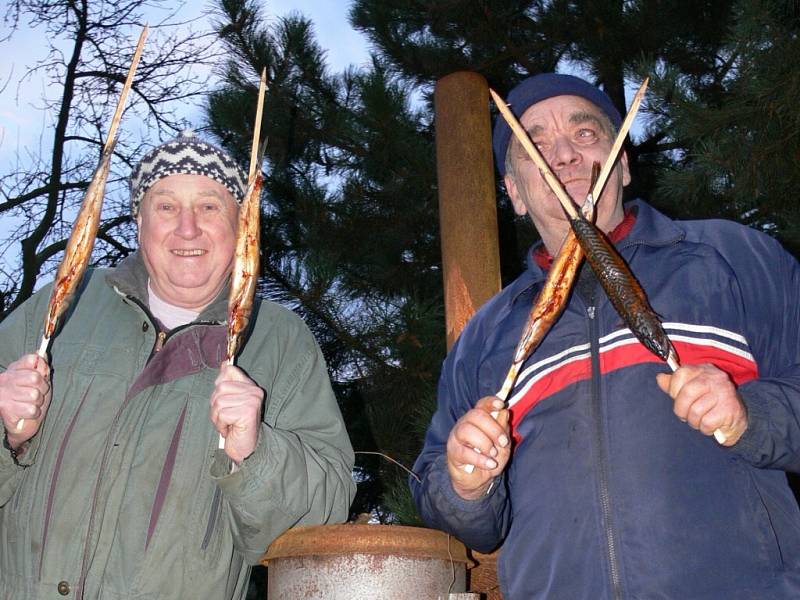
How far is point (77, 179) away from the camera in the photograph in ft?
29.3

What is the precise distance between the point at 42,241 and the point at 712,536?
25.1 feet

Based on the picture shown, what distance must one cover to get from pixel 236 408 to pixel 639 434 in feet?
3.38

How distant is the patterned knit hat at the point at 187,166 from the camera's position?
10.1ft

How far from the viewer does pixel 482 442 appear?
7.35 ft

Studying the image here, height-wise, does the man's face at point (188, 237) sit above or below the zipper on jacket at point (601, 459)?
above

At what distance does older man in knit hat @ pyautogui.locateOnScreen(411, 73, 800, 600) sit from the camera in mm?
2127

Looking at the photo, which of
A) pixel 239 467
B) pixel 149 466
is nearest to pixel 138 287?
pixel 149 466

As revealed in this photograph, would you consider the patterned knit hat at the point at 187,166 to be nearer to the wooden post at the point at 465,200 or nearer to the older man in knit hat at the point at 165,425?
the older man in knit hat at the point at 165,425

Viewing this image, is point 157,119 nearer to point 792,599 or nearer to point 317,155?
point 317,155

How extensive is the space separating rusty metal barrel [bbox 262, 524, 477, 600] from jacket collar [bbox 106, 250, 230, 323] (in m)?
0.77

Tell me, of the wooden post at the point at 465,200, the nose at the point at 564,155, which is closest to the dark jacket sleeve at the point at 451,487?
the nose at the point at 564,155

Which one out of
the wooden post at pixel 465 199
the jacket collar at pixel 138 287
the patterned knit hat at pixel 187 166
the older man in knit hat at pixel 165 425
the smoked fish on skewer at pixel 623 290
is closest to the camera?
the smoked fish on skewer at pixel 623 290

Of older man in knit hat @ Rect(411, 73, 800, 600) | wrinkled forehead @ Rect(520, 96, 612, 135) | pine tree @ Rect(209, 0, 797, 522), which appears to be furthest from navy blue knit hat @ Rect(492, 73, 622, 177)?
pine tree @ Rect(209, 0, 797, 522)

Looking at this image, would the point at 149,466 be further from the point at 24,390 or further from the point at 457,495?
the point at 457,495
